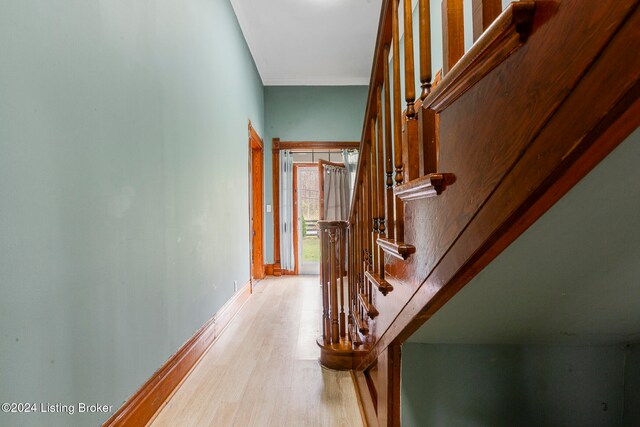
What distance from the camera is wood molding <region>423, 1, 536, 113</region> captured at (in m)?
0.45

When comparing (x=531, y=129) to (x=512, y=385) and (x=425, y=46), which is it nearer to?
(x=425, y=46)

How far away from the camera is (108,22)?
136 cm

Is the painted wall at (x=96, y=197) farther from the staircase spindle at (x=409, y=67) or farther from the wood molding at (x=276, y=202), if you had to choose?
the wood molding at (x=276, y=202)

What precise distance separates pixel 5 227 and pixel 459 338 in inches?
59.3

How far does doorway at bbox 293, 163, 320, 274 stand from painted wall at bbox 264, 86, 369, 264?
0.54 metres

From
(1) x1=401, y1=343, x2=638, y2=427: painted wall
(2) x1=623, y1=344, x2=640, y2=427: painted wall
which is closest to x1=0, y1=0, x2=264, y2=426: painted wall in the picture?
(1) x1=401, y1=343, x2=638, y2=427: painted wall

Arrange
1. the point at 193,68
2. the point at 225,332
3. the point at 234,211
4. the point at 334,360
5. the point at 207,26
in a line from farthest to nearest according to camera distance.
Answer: the point at 234,211 → the point at 225,332 → the point at 207,26 → the point at 193,68 → the point at 334,360

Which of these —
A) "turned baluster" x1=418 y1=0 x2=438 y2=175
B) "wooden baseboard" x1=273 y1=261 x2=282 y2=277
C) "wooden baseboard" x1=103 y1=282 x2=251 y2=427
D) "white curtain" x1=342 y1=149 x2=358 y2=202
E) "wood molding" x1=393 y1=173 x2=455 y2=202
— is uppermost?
"white curtain" x1=342 y1=149 x2=358 y2=202

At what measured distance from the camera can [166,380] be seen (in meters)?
1.79

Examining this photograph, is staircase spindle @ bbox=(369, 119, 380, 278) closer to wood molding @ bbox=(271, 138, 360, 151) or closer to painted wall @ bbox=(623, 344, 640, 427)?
painted wall @ bbox=(623, 344, 640, 427)

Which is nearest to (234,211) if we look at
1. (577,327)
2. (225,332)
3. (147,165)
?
(225,332)

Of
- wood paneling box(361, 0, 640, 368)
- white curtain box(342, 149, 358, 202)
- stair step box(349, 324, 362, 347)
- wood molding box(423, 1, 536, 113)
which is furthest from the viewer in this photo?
white curtain box(342, 149, 358, 202)

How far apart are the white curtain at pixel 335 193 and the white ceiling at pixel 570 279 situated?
4.32m

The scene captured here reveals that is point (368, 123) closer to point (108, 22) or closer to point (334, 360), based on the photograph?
point (108, 22)
